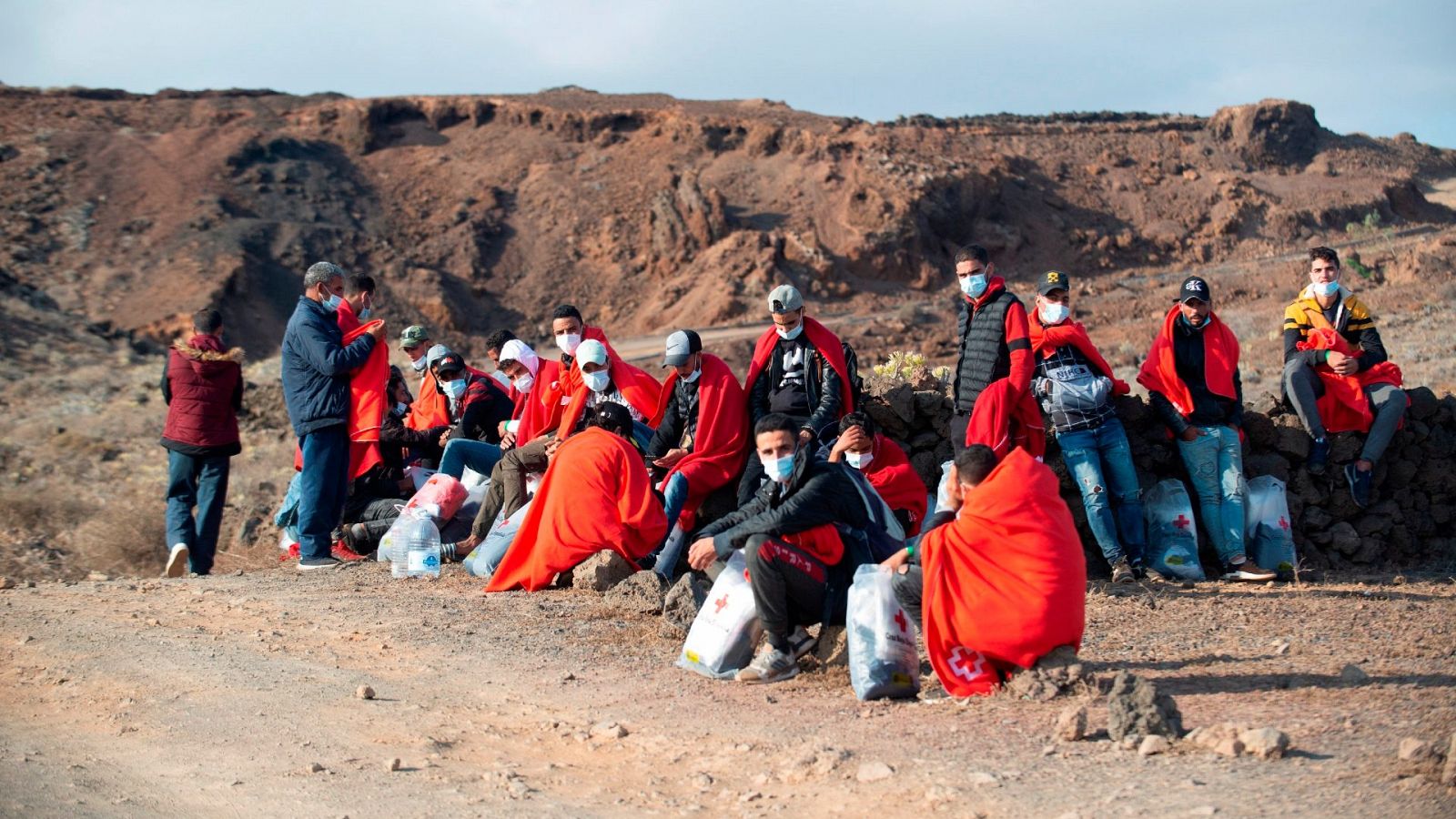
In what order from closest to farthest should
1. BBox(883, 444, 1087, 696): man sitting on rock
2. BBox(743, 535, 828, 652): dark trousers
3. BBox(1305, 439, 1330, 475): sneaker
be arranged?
BBox(883, 444, 1087, 696): man sitting on rock
BBox(743, 535, 828, 652): dark trousers
BBox(1305, 439, 1330, 475): sneaker

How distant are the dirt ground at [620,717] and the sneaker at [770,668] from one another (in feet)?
0.23

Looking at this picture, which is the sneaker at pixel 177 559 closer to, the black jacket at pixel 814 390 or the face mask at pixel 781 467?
the black jacket at pixel 814 390

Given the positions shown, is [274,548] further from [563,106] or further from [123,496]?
[563,106]

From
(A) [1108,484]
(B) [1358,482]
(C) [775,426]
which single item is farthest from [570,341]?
(B) [1358,482]

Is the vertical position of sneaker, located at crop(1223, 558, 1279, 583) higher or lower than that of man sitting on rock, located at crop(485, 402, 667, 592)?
lower

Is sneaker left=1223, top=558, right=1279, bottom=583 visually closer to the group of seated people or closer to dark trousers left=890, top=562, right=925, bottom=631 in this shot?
the group of seated people

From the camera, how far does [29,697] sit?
20.1ft

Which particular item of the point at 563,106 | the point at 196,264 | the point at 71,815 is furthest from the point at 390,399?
the point at 563,106

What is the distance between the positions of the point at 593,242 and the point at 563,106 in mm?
9389

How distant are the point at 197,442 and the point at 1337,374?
721 cm

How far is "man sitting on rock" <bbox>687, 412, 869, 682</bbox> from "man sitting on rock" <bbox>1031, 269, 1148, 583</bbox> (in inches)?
90.5

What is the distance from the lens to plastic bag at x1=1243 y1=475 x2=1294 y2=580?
8.05 m

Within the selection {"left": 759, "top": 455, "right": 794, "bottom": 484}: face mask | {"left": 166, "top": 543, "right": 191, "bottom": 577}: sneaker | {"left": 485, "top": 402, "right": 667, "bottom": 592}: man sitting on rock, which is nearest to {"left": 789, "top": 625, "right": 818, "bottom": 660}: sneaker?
{"left": 759, "top": 455, "right": 794, "bottom": 484}: face mask

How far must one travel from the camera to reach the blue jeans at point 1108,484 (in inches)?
304
